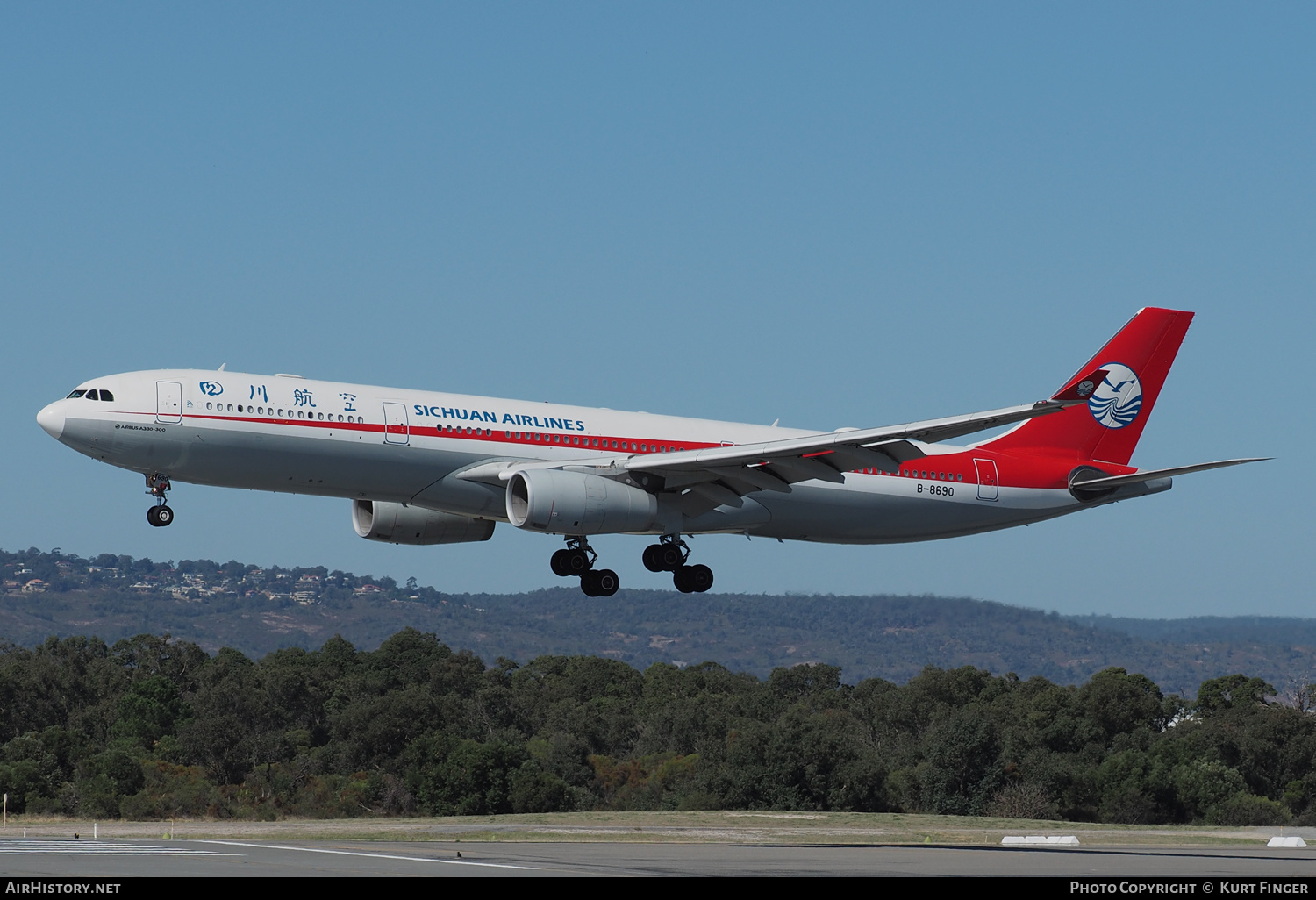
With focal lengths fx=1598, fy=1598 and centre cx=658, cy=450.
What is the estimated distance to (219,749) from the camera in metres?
95.9

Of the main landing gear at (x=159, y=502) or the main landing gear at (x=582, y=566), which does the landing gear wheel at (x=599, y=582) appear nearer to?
the main landing gear at (x=582, y=566)

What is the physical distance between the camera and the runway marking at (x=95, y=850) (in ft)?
98.6

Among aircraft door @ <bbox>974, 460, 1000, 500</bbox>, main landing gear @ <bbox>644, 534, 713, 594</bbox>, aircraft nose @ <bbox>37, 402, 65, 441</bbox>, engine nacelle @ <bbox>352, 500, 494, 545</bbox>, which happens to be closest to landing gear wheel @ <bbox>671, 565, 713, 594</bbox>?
main landing gear @ <bbox>644, 534, 713, 594</bbox>

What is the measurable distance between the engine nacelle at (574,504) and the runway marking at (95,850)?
35.2 feet

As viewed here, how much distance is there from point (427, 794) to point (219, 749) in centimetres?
2301

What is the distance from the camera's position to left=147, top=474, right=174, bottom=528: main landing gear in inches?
1452

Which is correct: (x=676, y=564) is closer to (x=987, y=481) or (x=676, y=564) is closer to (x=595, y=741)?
(x=987, y=481)

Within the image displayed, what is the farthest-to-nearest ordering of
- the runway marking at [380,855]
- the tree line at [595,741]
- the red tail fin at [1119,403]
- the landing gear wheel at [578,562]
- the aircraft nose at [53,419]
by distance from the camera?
the tree line at [595,741], the red tail fin at [1119,403], the landing gear wheel at [578,562], the aircraft nose at [53,419], the runway marking at [380,855]

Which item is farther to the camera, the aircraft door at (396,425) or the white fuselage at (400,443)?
the aircraft door at (396,425)

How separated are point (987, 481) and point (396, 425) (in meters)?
17.7

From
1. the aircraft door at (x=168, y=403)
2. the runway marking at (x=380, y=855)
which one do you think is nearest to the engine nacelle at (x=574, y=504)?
the aircraft door at (x=168, y=403)

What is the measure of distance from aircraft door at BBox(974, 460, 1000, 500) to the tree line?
118 feet

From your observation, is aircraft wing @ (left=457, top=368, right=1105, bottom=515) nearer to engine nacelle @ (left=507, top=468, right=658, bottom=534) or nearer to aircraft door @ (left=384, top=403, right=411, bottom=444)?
engine nacelle @ (left=507, top=468, right=658, bottom=534)

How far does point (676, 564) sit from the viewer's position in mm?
42250
